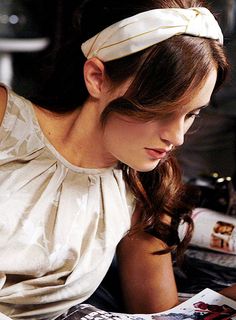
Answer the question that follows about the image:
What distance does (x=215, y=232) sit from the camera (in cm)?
151

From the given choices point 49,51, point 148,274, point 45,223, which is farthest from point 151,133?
point 49,51

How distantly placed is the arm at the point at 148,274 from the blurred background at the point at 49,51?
1079 mm

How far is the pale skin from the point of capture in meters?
1.05

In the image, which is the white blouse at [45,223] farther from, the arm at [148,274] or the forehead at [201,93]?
the forehead at [201,93]

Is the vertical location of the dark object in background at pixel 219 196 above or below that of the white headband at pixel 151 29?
below

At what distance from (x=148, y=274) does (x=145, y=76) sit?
48 cm

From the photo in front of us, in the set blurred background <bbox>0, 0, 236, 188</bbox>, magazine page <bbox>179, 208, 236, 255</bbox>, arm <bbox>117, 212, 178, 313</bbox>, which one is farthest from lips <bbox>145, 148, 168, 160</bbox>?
blurred background <bbox>0, 0, 236, 188</bbox>

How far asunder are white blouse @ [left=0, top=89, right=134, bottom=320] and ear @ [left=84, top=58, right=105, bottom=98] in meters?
0.13

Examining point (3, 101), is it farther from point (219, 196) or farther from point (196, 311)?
point (219, 196)

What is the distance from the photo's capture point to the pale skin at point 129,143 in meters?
1.05

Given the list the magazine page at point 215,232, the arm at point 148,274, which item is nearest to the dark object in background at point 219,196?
the magazine page at point 215,232

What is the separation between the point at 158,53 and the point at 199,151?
1.52 metres

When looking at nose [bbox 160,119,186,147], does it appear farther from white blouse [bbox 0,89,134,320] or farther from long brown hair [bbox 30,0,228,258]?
white blouse [bbox 0,89,134,320]

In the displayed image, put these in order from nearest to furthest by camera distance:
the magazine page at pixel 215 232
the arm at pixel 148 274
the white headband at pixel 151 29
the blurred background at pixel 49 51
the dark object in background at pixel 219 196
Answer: the white headband at pixel 151 29 → the arm at pixel 148 274 → the magazine page at pixel 215 232 → the dark object in background at pixel 219 196 → the blurred background at pixel 49 51
